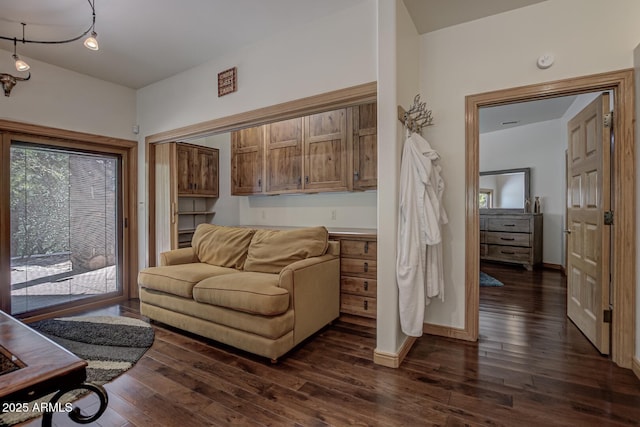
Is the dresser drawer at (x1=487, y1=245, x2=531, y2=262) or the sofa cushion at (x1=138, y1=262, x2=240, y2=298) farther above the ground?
the sofa cushion at (x1=138, y1=262, x2=240, y2=298)

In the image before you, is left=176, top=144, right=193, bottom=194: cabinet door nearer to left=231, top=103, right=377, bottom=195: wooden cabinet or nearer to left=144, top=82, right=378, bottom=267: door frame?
left=144, top=82, right=378, bottom=267: door frame

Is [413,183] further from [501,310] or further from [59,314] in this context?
[59,314]

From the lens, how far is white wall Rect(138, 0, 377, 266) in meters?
2.39

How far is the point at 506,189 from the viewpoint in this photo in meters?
5.96

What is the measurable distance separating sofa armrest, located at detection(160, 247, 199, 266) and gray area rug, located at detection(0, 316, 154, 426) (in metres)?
0.63

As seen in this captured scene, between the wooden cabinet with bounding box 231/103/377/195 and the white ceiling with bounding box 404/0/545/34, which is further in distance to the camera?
the wooden cabinet with bounding box 231/103/377/195

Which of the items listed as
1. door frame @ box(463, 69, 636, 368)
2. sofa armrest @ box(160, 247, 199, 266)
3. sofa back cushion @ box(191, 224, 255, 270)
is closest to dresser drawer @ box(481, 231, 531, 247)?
door frame @ box(463, 69, 636, 368)

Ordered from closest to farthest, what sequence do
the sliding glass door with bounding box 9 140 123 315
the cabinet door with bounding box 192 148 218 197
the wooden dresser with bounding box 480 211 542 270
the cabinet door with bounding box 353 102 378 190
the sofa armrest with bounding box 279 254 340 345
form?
the sofa armrest with bounding box 279 254 340 345 < the sliding glass door with bounding box 9 140 123 315 < the cabinet door with bounding box 353 102 378 190 < the cabinet door with bounding box 192 148 218 197 < the wooden dresser with bounding box 480 211 542 270

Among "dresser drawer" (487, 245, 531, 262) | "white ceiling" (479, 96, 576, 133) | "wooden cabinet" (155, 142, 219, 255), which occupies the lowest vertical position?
"dresser drawer" (487, 245, 531, 262)

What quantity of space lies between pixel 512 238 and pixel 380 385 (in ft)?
15.5

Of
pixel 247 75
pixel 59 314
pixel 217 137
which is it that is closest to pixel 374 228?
pixel 247 75

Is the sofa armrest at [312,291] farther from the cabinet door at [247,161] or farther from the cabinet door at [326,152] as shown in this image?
the cabinet door at [247,161]

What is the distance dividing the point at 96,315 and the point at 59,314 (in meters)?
0.44

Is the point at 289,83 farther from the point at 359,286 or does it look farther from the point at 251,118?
the point at 359,286
